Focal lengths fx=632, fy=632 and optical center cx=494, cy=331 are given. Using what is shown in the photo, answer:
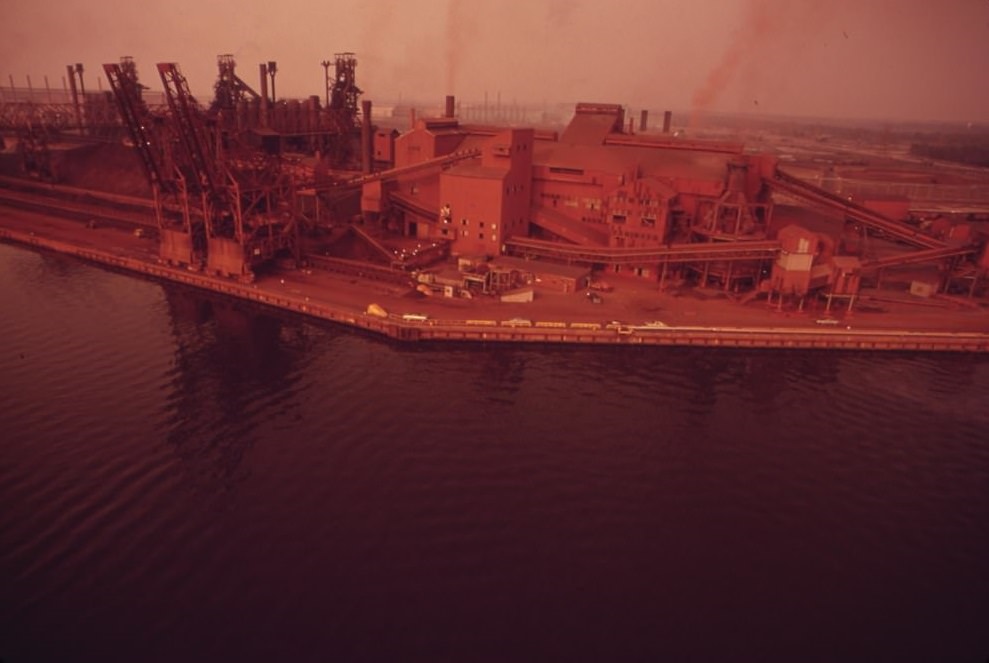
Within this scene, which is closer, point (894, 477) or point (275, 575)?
point (275, 575)

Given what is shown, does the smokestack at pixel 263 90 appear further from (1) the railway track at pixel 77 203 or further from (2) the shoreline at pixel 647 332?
(2) the shoreline at pixel 647 332

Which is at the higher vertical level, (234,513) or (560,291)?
(560,291)

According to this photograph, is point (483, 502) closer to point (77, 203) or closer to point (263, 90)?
point (77, 203)

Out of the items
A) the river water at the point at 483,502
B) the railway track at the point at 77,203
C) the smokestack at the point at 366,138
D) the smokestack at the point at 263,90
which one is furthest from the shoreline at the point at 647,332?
the smokestack at the point at 263,90

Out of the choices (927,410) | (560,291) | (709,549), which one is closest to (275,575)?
(709,549)

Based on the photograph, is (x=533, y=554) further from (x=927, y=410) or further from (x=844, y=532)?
(x=927, y=410)

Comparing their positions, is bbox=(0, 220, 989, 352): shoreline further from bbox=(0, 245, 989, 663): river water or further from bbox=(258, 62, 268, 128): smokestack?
bbox=(258, 62, 268, 128): smokestack

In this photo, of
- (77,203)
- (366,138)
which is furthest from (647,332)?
(77,203)

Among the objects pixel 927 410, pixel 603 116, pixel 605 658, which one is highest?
pixel 603 116
